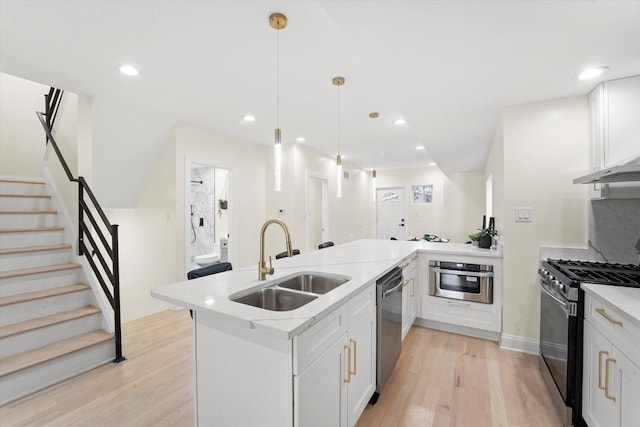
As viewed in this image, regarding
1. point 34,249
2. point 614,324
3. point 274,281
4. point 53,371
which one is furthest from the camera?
point 34,249

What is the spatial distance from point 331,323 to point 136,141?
356cm

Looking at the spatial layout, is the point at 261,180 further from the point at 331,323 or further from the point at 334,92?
the point at 331,323

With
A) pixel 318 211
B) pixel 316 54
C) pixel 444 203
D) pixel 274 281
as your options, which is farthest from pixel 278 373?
pixel 444 203

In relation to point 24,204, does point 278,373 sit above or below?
below

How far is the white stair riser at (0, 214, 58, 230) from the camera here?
275 centimetres

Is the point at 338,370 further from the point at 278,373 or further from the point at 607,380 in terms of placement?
the point at 607,380

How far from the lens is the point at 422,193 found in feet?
26.2

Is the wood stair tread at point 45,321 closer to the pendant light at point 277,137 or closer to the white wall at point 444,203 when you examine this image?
the pendant light at point 277,137

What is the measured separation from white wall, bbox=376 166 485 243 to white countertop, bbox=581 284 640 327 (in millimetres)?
6103

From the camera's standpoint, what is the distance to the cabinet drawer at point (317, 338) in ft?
3.60

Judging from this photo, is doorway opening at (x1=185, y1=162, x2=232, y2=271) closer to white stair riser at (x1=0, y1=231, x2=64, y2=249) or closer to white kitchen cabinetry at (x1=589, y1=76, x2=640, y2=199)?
white stair riser at (x1=0, y1=231, x2=64, y2=249)

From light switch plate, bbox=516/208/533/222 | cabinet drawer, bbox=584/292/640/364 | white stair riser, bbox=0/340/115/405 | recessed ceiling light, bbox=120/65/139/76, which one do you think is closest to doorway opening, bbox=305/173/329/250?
light switch plate, bbox=516/208/533/222

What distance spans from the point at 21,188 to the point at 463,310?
16.7 feet

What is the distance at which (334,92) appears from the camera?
2.88 meters
